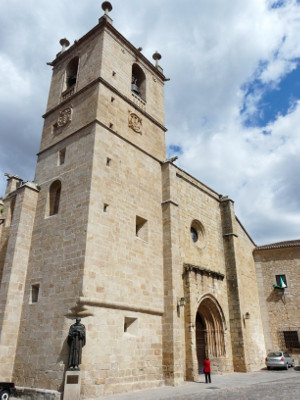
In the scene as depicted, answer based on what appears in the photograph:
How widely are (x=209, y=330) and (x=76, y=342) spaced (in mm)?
8257

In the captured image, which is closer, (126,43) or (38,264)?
(38,264)

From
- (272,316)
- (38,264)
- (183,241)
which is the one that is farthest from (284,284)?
(38,264)

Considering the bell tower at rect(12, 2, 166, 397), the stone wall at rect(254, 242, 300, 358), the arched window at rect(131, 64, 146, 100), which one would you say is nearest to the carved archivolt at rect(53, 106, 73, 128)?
the bell tower at rect(12, 2, 166, 397)

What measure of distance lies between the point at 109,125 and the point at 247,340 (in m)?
12.5

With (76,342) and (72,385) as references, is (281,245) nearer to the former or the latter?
(76,342)

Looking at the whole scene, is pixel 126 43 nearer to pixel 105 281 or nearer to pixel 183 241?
pixel 183 241

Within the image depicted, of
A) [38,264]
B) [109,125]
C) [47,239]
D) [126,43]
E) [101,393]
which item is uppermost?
[126,43]

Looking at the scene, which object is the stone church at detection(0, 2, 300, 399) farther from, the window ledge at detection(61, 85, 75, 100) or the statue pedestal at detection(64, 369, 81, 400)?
the statue pedestal at detection(64, 369, 81, 400)

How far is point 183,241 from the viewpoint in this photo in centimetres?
1440

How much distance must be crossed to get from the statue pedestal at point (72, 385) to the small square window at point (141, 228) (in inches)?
218

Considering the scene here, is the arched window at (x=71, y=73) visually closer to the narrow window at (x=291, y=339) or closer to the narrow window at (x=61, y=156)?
the narrow window at (x=61, y=156)

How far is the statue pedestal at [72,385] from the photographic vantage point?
331 inches

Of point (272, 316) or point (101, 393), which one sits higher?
point (272, 316)

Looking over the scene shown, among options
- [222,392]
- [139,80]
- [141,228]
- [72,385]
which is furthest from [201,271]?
[139,80]
